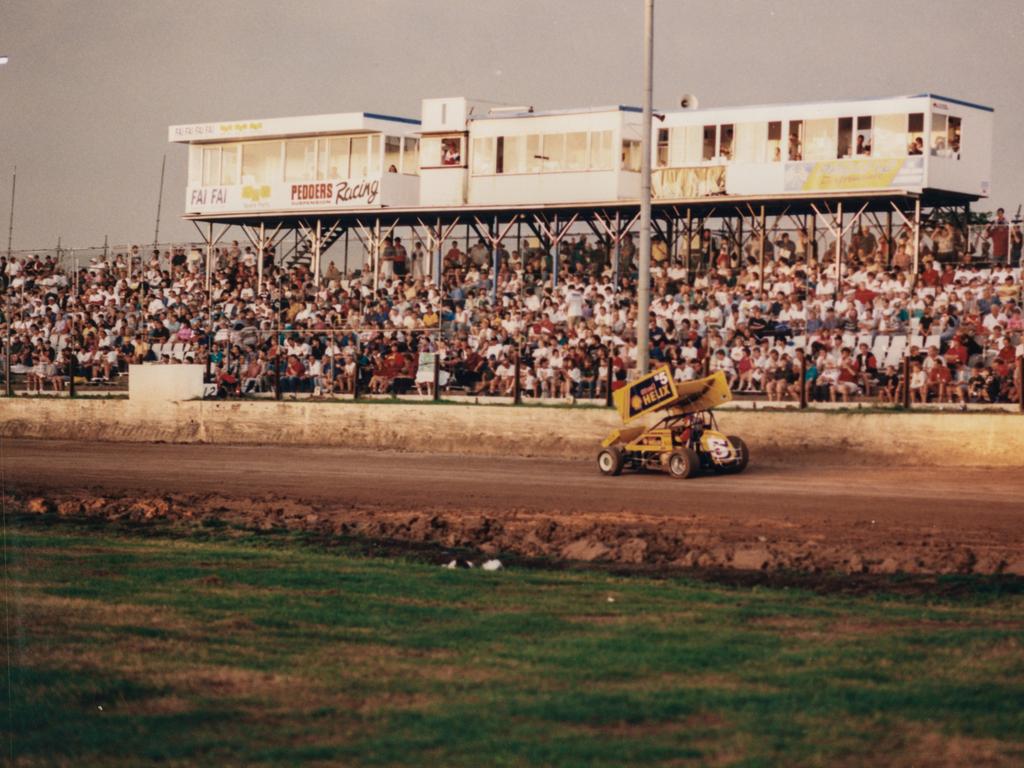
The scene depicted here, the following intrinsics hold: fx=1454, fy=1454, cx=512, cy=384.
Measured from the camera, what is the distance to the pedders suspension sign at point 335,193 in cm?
4453

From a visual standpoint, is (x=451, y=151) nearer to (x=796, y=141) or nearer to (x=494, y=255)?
(x=494, y=255)

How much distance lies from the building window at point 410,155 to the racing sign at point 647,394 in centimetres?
2398

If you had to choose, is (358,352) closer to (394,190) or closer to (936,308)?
(936,308)

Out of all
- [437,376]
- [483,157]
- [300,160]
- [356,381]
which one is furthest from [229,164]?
[437,376]

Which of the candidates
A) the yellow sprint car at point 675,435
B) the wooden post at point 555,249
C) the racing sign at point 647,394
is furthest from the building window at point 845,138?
the racing sign at point 647,394

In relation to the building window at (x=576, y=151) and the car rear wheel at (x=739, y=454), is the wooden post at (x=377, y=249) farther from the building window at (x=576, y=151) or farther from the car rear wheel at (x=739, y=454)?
the car rear wheel at (x=739, y=454)

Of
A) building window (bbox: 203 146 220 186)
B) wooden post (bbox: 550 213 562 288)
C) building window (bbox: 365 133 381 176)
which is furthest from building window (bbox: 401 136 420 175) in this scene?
building window (bbox: 203 146 220 186)

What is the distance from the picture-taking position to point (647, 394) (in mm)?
21672

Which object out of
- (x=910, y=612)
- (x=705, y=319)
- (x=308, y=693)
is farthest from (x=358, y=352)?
(x=308, y=693)

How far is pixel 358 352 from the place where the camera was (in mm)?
29844

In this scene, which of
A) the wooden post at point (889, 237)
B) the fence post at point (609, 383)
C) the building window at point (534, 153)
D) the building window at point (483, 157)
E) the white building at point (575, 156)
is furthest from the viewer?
the building window at point (483, 157)

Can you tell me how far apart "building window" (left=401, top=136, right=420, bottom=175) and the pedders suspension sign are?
1122 mm

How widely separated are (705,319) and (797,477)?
28.2 feet

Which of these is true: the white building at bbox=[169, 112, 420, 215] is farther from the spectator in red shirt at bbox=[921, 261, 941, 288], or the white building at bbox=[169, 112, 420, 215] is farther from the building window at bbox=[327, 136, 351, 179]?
the spectator in red shirt at bbox=[921, 261, 941, 288]
